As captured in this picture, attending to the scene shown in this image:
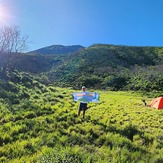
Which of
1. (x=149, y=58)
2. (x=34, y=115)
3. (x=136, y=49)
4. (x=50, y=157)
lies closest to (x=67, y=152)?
(x=50, y=157)

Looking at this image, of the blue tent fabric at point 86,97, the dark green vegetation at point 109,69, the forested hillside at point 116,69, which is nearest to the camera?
the blue tent fabric at point 86,97

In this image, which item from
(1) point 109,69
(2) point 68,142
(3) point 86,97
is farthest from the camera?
(1) point 109,69

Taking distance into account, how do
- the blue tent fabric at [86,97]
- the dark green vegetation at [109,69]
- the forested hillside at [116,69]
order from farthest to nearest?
the dark green vegetation at [109,69] < the forested hillside at [116,69] < the blue tent fabric at [86,97]

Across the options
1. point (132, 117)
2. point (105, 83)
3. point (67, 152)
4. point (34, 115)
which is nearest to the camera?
point (67, 152)

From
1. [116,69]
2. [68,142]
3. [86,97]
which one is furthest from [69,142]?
[116,69]

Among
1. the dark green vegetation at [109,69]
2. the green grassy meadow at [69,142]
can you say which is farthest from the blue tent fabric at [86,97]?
the dark green vegetation at [109,69]

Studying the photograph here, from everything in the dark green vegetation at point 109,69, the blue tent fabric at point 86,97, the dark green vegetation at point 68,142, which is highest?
the dark green vegetation at point 109,69

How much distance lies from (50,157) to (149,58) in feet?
283

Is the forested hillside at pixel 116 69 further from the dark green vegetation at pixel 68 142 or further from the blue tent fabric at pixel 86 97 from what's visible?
the dark green vegetation at pixel 68 142

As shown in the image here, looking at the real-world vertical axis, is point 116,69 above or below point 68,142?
above

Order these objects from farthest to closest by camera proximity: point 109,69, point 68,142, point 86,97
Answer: point 109,69 → point 86,97 → point 68,142

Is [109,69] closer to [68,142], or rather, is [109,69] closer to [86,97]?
[86,97]

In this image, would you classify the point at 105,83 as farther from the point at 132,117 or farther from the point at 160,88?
the point at 132,117

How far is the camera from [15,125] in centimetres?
925
